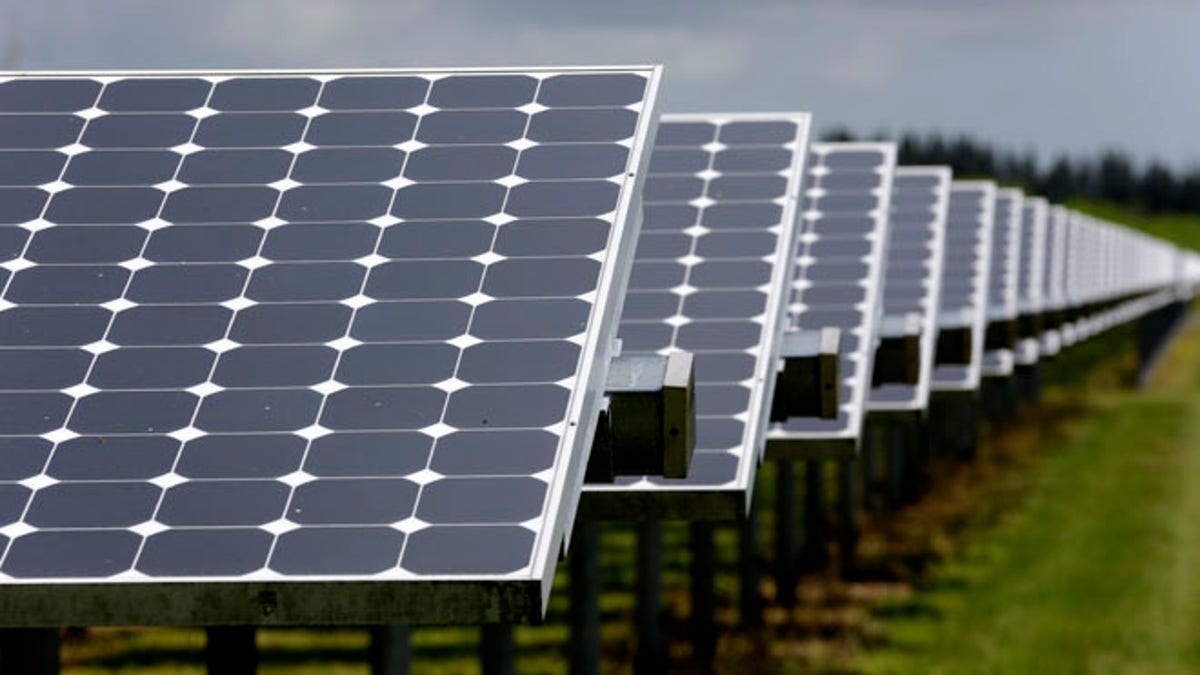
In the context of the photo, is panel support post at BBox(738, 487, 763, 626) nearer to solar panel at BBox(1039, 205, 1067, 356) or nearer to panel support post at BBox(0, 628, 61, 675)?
panel support post at BBox(0, 628, 61, 675)

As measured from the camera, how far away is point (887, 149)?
97.0 ft

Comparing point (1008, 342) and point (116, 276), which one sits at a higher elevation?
point (116, 276)

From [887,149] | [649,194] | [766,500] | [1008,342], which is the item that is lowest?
[766,500]

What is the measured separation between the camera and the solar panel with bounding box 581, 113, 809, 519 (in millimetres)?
14633

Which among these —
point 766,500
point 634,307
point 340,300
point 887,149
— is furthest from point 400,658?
point 766,500

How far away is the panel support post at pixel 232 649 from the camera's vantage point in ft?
35.1

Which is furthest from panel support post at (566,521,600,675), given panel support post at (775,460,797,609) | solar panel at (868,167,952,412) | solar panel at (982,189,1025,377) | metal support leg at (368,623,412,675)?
solar panel at (982,189,1025,377)

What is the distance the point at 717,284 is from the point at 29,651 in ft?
26.3

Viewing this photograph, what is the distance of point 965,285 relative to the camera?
39.5m

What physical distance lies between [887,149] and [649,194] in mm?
10072

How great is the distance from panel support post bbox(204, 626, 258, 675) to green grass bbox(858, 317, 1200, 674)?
624 inches

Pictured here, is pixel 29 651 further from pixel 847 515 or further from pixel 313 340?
pixel 847 515

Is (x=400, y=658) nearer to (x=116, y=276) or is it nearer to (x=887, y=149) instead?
(x=116, y=276)

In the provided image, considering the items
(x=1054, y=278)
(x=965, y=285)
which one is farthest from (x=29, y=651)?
(x=1054, y=278)
